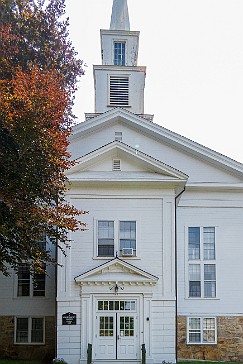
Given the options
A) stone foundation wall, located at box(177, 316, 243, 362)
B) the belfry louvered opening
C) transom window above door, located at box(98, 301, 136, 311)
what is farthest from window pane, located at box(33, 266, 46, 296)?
the belfry louvered opening

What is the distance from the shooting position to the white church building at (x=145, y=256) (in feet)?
67.7

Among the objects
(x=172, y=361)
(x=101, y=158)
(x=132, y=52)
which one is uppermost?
(x=132, y=52)

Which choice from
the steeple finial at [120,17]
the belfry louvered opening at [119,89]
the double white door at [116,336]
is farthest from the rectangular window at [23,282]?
the steeple finial at [120,17]

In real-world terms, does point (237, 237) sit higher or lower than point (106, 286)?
higher

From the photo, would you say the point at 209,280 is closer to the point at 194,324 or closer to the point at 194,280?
the point at 194,280

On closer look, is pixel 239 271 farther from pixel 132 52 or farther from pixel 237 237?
pixel 132 52

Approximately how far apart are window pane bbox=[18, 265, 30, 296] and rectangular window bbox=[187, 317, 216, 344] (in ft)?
23.6

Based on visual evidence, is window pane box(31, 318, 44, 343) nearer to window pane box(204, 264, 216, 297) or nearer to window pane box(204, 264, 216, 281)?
window pane box(204, 264, 216, 297)

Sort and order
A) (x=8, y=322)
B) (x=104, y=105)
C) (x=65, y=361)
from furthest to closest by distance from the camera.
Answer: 1. (x=104, y=105)
2. (x=8, y=322)
3. (x=65, y=361)

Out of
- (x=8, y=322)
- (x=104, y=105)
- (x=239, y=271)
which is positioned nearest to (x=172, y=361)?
(x=239, y=271)

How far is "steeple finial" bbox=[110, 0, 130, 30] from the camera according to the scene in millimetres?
29859

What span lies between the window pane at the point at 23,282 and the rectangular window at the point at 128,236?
5.31 meters

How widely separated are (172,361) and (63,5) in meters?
13.7

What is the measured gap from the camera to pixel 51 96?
53.6ft
